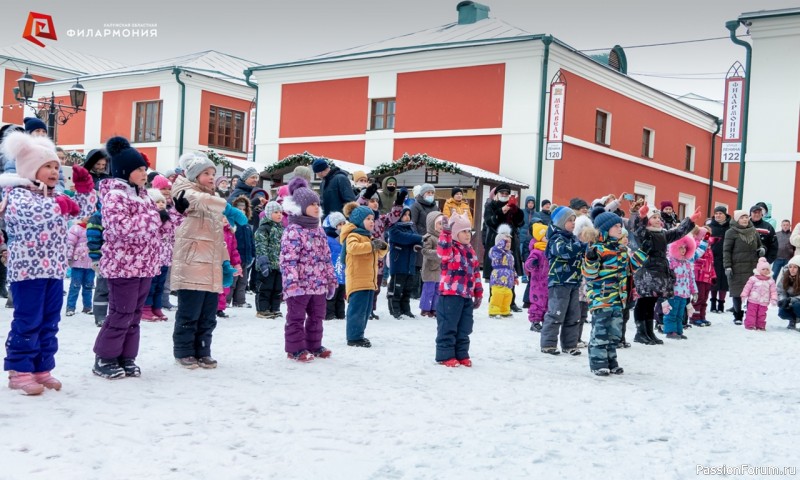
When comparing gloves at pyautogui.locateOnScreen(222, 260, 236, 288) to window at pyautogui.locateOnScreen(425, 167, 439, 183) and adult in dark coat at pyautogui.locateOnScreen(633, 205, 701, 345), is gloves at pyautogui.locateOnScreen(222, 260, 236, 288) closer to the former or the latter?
adult in dark coat at pyautogui.locateOnScreen(633, 205, 701, 345)

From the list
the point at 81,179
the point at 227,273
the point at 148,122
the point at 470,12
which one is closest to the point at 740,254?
the point at 227,273

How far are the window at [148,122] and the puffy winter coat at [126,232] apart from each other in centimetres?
2440

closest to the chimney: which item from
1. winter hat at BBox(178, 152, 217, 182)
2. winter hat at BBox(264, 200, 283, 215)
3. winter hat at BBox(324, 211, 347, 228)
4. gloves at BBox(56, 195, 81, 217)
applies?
winter hat at BBox(264, 200, 283, 215)

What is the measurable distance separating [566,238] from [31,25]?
2097cm

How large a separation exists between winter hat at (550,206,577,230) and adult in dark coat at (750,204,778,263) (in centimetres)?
694

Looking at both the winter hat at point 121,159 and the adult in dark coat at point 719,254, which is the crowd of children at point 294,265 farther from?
the adult in dark coat at point 719,254

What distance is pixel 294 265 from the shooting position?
676 cm

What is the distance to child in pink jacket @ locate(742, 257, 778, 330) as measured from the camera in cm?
A: 1116

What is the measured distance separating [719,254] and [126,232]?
1098cm

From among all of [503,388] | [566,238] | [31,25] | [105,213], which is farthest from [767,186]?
[31,25]

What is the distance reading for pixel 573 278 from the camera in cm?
779

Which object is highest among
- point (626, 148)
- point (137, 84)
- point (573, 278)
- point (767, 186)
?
point (137, 84)

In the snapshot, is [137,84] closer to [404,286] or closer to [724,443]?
[404,286]

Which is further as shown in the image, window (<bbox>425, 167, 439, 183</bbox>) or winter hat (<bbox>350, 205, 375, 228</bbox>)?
window (<bbox>425, 167, 439, 183</bbox>)
